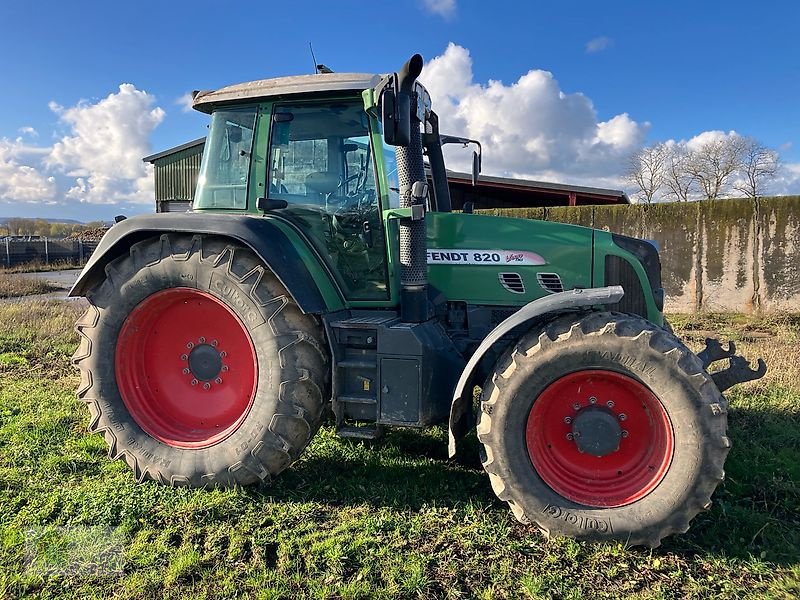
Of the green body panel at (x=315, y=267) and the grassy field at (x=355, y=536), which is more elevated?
the green body panel at (x=315, y=267)

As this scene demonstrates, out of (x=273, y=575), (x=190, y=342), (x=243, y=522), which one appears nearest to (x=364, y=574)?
(x=273, y=575)

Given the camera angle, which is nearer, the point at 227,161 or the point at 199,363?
the point at 199,363

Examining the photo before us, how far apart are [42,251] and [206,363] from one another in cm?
2698

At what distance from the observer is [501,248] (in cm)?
392

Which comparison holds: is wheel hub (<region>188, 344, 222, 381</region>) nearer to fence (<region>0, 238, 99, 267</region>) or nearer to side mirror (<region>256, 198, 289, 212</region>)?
side mirror (<region>256, 198, 289, 212</region>)

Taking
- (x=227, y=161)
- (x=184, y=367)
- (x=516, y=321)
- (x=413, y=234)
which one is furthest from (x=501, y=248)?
(x=184, y=367)

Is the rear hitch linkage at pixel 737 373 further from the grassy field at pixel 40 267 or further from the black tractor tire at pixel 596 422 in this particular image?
the grassy field at pixel 40 267

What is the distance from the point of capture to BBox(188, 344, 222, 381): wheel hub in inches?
150

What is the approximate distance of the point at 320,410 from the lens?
3557 mm

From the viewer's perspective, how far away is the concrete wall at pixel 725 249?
983 cm

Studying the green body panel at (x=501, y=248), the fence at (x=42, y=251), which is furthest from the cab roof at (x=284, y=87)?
the fence at (x=42, y=251)

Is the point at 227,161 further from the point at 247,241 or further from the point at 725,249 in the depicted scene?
the point at 725,249

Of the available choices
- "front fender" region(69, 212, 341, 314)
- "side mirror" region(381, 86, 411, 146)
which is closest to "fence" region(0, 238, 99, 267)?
"front fender" region(69, 212, 341, 314)

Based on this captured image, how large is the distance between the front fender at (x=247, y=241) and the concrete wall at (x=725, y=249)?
9039mm
